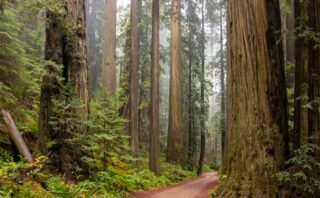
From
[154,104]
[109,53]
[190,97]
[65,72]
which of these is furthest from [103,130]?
[190,97]

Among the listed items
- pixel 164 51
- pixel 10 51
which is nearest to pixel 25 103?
pixel 10 51

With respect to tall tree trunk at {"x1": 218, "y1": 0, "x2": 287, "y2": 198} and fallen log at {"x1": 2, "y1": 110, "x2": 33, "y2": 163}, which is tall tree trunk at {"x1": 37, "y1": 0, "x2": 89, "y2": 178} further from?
tall tree trunk at {"x1": 218, "y1": 0, "x2": 287, "y2": 198}

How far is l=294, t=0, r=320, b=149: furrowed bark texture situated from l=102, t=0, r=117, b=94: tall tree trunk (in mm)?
8898

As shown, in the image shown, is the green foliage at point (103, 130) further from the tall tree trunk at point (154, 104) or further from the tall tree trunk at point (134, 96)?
the tall tree trunk at point (154, 104)

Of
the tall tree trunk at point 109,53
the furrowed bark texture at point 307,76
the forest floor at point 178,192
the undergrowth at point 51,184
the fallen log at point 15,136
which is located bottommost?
the forest floor at point 178,192

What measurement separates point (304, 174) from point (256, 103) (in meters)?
1.40

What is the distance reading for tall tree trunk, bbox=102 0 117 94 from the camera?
13984 millimetres

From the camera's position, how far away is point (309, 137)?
18.0 feet

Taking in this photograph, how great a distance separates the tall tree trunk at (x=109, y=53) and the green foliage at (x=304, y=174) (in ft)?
30.3

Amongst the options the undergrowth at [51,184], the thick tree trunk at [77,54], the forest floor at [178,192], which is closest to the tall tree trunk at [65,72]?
the thick tree trunk at [77,54]

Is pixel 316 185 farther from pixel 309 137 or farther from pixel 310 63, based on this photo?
pixel 310 63

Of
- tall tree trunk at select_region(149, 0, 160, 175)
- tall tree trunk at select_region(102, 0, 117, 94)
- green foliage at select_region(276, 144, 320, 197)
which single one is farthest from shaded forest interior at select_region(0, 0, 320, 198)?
tall tree trunk at select_region(102, 0, 117, 94)

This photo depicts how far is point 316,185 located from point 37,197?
4231mm

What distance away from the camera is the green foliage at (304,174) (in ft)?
17.2
